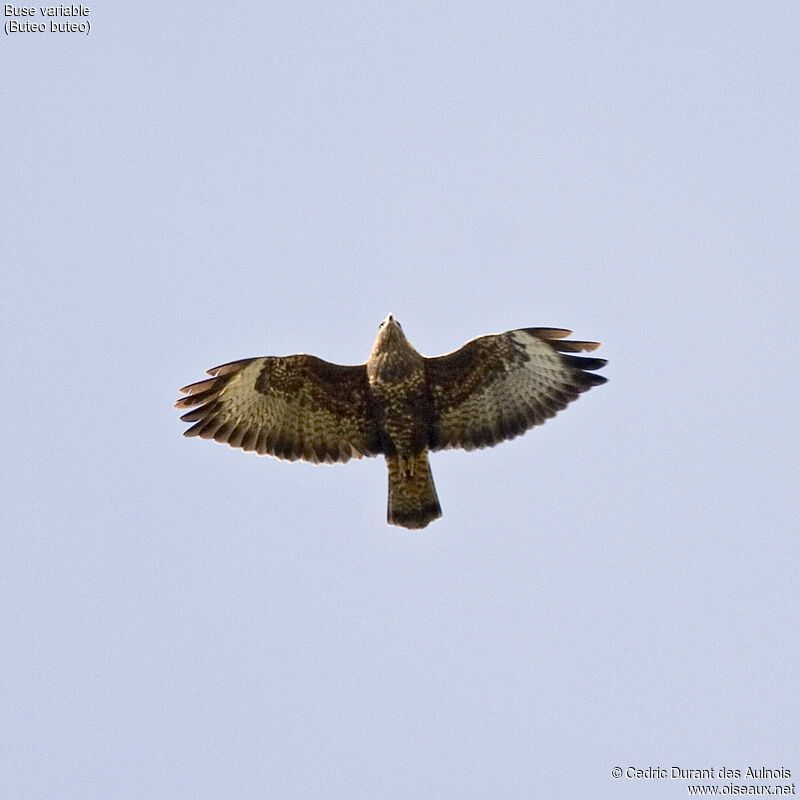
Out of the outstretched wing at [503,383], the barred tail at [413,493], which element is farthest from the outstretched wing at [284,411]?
the outstretched wing at [503,383]

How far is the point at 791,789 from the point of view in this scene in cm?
1124

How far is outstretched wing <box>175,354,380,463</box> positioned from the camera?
11891mm

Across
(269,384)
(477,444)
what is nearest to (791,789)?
(477,444)

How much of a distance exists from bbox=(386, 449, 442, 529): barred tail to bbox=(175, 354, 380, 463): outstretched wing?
0.39 metres

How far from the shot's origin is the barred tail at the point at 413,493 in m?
11.9

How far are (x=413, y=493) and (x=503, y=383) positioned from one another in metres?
1.46

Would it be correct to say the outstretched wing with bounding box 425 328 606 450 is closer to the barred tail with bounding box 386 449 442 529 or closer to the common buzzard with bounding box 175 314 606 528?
the common buzzard with bounding box 175 314 606 528

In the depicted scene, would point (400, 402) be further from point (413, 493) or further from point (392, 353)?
point (413, 493)

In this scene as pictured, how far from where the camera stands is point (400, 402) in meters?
11.5

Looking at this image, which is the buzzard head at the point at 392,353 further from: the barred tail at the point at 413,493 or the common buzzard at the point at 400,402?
the barred tail at the point at 413,493

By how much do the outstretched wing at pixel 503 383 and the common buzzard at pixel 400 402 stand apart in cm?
1

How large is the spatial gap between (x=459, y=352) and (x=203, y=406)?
2769mm

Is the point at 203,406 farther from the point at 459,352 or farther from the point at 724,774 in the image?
the point at 724,774

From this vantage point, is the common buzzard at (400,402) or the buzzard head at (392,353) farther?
the common buzzard at (400,402)
